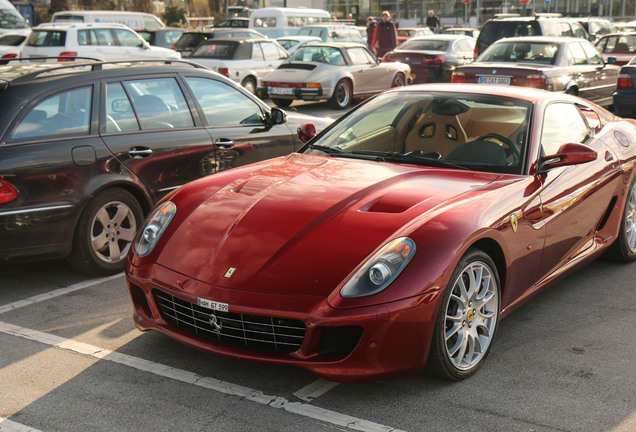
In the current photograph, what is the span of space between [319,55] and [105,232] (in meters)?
12.3

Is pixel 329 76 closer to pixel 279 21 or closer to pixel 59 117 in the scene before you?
pixel 59 117

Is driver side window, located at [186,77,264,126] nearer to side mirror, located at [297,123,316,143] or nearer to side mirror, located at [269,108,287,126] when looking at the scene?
side mirror, located at [269,108,287,126]

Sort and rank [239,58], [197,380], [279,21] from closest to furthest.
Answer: [197,380]
[239,58]
[279,21]

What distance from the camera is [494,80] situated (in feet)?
42.2

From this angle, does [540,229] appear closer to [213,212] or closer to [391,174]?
[391,174]

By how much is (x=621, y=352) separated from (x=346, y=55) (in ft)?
45.5

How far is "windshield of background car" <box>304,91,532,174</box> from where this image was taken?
493 centimetres

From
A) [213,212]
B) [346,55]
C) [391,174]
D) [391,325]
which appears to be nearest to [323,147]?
[391,174]

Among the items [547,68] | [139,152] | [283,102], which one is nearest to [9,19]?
[283,102]

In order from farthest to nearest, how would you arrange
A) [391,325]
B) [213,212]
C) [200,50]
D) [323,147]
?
[200,50]
[323,147]
[213,212]
[391,325]

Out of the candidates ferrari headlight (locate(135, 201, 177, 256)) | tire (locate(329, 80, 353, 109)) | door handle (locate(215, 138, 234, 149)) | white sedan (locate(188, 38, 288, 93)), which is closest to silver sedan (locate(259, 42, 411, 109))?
tire (locate(329, 80, 353, 109))

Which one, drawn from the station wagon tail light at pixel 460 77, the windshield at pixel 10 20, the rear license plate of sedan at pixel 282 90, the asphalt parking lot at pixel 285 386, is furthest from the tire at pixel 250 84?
the asphalt parking lot at pixel 285 386

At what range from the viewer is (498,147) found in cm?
495

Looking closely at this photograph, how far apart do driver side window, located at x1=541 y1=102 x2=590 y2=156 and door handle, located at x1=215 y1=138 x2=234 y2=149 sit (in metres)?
2.70
